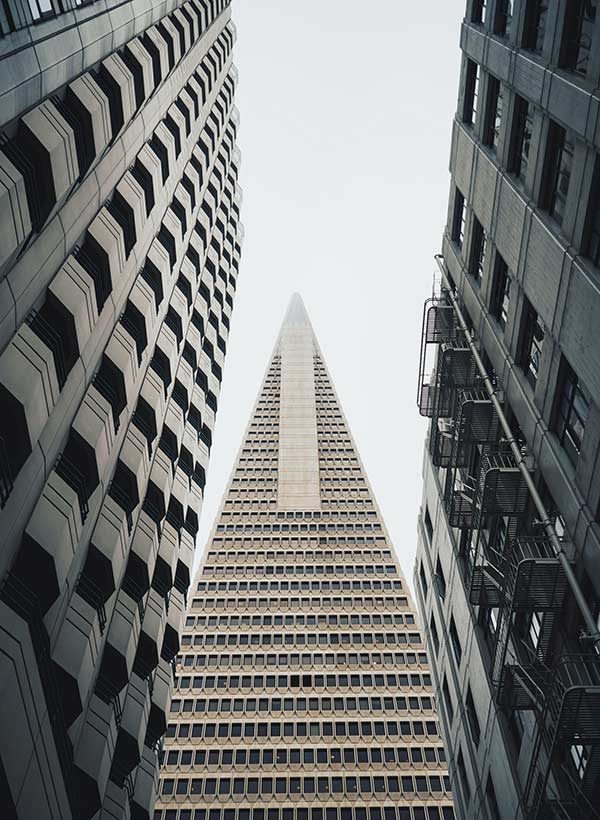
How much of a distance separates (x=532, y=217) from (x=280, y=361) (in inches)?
5287

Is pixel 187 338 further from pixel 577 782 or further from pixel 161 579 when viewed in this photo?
pixel 577 782

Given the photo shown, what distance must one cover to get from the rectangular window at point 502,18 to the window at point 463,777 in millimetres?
25804

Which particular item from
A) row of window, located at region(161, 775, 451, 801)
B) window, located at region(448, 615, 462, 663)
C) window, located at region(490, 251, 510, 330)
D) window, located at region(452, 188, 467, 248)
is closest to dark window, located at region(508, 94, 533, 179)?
window, located at region(490, 251, 510, 330)

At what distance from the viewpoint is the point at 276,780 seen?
63.3m

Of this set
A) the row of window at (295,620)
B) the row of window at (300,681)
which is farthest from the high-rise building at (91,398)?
the row of window at (295,620)

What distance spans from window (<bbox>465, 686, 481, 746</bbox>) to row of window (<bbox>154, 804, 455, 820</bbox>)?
149 feet

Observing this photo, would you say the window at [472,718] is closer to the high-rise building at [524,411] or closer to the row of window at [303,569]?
the high-rise building at [524,411]

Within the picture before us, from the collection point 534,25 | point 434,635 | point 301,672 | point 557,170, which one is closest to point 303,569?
point 301,672

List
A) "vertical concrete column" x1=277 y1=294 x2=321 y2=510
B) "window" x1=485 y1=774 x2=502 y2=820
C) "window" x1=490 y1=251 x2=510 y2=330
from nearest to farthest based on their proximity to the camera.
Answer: "window" x1=485 y1=774 x2=502 y2=820, "window" x1=490 y1=251 x2=510 y2=330, "vertical concrete column" x1=277 y1=294 x2=321 y2=510

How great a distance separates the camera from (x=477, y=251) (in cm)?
2389

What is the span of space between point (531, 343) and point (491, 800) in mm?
14611

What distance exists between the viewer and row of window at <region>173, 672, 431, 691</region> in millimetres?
73938

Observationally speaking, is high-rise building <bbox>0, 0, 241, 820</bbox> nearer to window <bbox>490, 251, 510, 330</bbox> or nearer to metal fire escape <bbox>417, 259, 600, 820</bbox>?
metal fire escape <bbox>417, 259, 600, 820</bbox>

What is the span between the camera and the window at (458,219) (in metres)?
26.3
